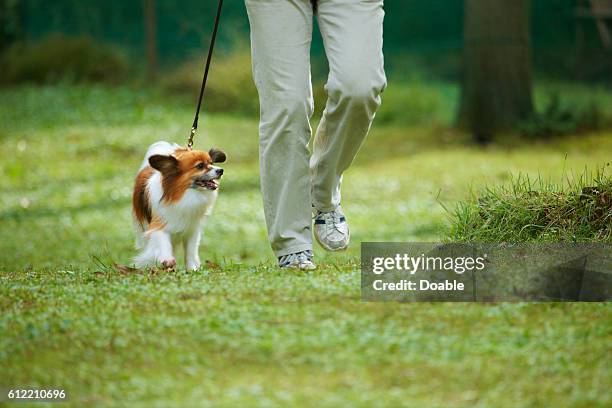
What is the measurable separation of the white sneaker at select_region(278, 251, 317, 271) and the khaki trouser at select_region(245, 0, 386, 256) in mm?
24

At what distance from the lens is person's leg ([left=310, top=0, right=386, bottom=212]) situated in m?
4.78

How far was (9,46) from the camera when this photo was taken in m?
18.4

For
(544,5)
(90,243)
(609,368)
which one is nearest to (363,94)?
(609,368)

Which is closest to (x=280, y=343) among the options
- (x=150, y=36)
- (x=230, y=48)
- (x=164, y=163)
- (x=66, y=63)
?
(x=164, y=163)

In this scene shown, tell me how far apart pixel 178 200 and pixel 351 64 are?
54.2 inches

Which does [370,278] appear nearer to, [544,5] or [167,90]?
[167,90]

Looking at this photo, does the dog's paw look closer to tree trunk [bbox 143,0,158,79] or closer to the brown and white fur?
the brown and white fur

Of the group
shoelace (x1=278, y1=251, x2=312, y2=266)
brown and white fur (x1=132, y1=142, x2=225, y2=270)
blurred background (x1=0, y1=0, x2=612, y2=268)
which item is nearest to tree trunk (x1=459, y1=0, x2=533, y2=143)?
blurred background (x1=0, y1=0, x2=612, y2=268)

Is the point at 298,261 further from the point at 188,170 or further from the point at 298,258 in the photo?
the point at 188,170

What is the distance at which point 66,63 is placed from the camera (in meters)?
17.5

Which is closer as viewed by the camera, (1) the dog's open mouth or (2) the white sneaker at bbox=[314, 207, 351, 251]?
(2) the white sneaker at bbox=[314, 207, 351, 251]

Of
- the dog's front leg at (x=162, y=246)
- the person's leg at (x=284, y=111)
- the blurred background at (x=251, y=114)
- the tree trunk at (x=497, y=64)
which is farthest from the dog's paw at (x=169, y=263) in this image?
the tree trunk at (x=497, y=64)

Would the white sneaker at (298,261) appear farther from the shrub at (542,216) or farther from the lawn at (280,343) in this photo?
the shrub at (542,216)

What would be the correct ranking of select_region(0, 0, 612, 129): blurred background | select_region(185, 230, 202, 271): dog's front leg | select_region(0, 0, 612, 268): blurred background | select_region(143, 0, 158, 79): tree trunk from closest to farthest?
select_region(185, 230, 202, 271): dog's front leg
select_region(0, 0, 612, 268): blurred background
select_region(0, 0, 612, 129): blurred background
select_region(143, 0, 158, 79): tree trunk
